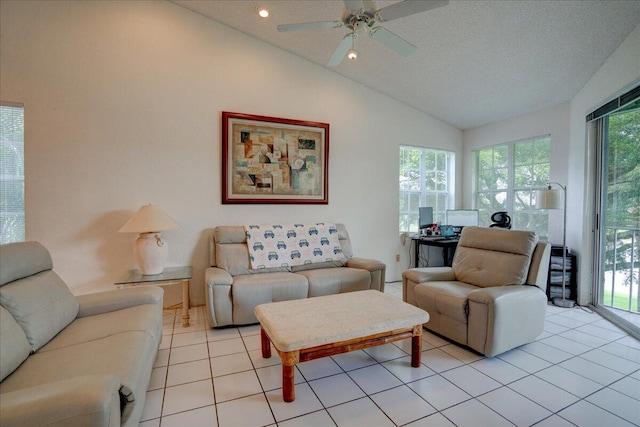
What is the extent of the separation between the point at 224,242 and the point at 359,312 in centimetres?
181

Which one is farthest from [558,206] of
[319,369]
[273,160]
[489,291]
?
[273,160]

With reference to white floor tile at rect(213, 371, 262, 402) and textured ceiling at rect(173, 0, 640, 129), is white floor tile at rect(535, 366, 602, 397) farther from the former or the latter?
textured ceiling at rect(173, 0, 640, 129)

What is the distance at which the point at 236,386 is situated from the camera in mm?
1910

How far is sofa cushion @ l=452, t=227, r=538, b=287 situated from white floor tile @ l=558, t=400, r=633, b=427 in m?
0.94

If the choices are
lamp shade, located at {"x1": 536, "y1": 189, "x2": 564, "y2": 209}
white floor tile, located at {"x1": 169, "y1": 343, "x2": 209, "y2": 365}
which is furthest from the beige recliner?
white floor tile, located at {"x1": 169, "y1": 343, "x2": 209, "y2": 365}

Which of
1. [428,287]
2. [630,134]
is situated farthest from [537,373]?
[630,134]

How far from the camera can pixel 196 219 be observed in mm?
3350

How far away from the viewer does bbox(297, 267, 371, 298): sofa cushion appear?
120 inches

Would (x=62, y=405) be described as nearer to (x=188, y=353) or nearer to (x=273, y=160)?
(x=188, y=353)

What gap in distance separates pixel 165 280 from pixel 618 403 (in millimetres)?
3384

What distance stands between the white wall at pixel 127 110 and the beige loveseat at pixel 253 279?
33 cm

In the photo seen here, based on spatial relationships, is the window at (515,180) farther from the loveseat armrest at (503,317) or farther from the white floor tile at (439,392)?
the white floor tile at (439,392)

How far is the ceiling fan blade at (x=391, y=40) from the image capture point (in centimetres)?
210

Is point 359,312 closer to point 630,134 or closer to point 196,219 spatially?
point 196,219
